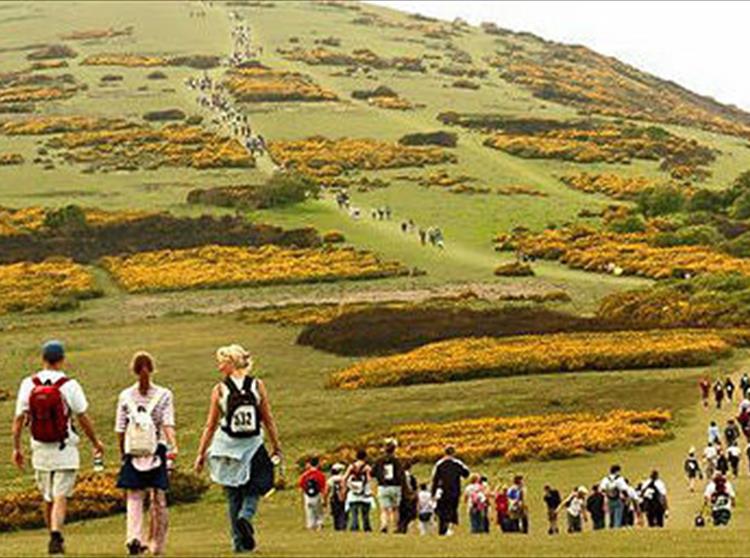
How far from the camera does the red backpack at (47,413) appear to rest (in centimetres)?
1475

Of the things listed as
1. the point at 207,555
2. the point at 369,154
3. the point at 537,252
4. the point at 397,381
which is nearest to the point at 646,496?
the point at 207,555

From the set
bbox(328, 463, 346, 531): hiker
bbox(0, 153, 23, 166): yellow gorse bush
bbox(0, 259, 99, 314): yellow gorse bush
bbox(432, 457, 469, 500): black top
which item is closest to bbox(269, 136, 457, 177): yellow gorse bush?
bbox(0, 153, 23, 166): yellow gorse bush

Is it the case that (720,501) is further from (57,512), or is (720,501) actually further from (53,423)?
(53,423)

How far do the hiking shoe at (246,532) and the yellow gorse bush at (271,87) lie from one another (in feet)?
459

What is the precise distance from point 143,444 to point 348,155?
110237mm

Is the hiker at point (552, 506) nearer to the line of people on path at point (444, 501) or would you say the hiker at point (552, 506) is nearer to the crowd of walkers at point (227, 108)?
the line of people on path at point (444, 501)

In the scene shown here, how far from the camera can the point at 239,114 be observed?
146m

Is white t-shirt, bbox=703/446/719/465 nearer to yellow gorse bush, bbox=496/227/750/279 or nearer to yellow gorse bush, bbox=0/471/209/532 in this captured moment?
yellow gorse bush, bbox=0/471/209/532

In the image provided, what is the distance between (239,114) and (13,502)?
119 m

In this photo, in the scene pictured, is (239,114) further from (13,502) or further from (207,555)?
(207,555)

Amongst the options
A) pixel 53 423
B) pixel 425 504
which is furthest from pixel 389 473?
pixel 53 423

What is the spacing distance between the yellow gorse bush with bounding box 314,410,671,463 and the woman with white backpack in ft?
61.9

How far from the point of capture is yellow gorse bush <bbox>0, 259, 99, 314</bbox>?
234 ft

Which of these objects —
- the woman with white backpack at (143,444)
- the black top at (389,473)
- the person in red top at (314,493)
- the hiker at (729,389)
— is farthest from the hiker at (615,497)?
the hiker at (729,389)
